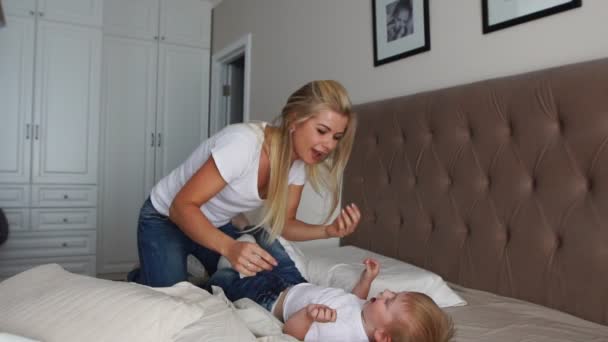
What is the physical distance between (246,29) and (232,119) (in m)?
1.07

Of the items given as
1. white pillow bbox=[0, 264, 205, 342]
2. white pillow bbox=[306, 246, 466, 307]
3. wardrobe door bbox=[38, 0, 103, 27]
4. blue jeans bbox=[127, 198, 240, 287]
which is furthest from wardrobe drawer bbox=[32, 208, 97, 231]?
white pillow bbox=[0, 264, 205, 342]

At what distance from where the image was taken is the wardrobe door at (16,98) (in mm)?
3533

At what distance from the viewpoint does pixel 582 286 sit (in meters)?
1.32

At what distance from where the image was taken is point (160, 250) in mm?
1619

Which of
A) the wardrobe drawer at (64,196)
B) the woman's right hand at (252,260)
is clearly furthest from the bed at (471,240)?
the wardrobe drawer at (64,196)

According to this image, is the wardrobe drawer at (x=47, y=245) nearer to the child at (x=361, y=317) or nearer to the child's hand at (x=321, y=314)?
the child at (x=361, y=317)

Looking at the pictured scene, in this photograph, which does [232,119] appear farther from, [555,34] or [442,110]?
[555,34]

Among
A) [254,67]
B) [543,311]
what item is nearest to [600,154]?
[543,311]

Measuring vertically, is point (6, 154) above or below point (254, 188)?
above

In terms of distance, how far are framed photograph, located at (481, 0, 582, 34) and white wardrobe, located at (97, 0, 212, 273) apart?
126 inches

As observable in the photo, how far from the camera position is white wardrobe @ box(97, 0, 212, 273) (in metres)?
4.09

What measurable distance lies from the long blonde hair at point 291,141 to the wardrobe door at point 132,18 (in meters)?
3.11

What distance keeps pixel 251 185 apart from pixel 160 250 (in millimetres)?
419

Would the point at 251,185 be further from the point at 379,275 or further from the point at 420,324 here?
the point at 420,324
